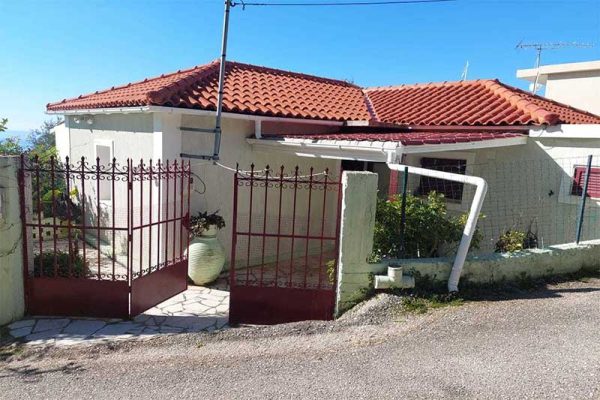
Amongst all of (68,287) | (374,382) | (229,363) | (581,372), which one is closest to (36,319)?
(68,287)

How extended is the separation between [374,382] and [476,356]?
117 centimetres

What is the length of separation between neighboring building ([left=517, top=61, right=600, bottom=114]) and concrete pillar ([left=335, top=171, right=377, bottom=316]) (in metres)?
11.3

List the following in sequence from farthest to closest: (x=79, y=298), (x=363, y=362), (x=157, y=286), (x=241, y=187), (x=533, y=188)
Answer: (x=241, y=187) → (x=533, y=188) → (x=157, y=286) → (x=79, y=298) → (x=363, y=362)

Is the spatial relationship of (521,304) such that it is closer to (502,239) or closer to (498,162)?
(502,239)

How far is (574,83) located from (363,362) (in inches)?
529

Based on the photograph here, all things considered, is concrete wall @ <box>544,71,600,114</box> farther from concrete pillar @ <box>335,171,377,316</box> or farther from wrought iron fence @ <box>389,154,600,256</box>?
concrete pillar @ <box>335,171,377,316</box>

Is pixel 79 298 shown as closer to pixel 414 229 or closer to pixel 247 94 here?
pixel 414 229

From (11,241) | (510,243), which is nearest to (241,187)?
(11,241)

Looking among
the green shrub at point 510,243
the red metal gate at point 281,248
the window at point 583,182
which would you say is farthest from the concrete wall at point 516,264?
the window at point 583,182

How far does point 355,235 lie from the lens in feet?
17.8

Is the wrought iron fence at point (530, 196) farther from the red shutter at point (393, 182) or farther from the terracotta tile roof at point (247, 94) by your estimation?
the terracotta tile roof at point (247, 94)

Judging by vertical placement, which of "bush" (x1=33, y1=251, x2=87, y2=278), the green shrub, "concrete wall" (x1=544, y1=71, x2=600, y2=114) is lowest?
"bush" (x1=33, y1=251, x2=87, y2=278)

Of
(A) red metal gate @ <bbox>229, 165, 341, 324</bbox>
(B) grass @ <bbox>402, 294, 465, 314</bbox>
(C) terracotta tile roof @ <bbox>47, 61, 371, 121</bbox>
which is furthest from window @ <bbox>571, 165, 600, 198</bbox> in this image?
(A) red metal gate @ <bbox>229, 165, 341, 324</bbox>

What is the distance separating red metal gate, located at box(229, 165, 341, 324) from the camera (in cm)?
573
